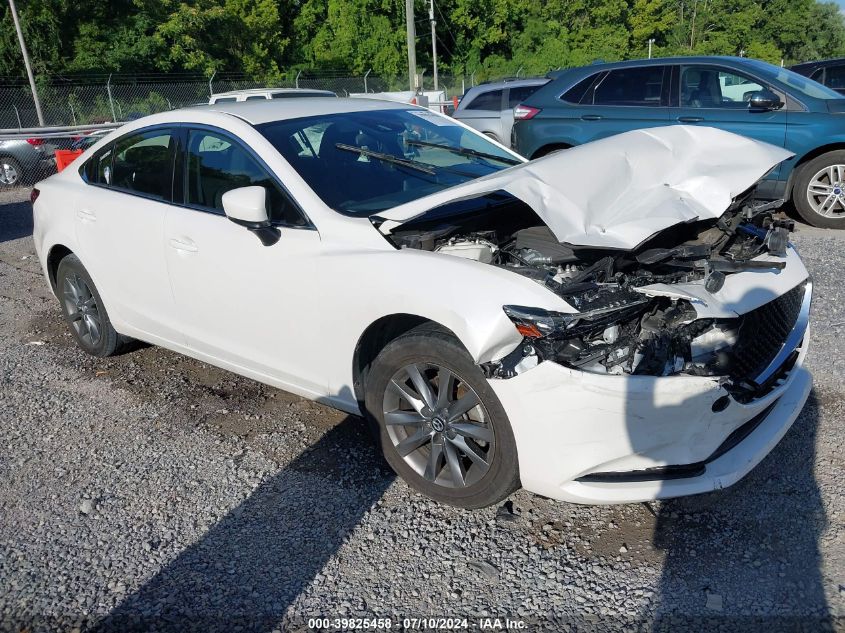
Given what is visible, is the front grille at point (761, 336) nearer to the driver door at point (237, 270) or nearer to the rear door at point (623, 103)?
the driver door at point (237, 270)

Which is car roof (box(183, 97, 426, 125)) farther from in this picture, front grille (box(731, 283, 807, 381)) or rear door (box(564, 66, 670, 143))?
rear door (box(564, 66, 670, 143))

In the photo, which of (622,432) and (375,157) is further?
(375,157)

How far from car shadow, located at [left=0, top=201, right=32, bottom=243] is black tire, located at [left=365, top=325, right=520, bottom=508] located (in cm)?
862

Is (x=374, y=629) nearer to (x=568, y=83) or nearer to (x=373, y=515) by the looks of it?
(x=373, y=515)

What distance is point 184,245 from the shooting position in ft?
12.9

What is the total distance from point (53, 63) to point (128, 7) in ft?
18.1

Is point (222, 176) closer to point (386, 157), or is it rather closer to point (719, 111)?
point (386, 157)

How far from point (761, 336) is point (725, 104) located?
18.9 ft

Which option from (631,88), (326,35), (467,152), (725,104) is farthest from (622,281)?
(326,35)

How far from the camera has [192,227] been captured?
12.8 ft

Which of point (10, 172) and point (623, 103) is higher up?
point (623, 103)

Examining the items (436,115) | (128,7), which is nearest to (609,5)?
(128,7)

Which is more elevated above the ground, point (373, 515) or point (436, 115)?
point (436, 115)

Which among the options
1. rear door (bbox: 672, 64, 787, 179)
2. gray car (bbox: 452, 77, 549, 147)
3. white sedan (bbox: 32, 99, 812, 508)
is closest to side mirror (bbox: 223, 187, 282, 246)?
white sedan (bbox: 32, 99, 812, 508)
